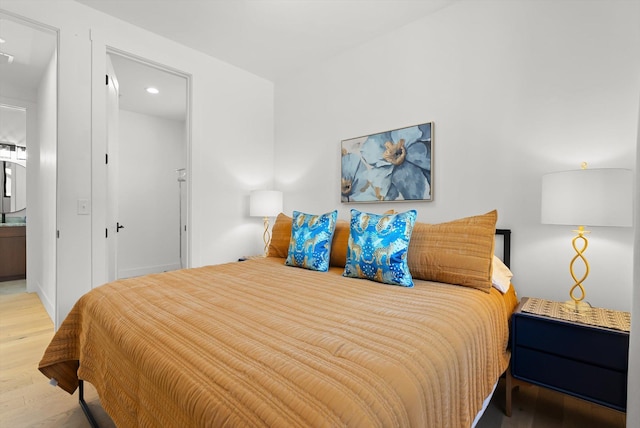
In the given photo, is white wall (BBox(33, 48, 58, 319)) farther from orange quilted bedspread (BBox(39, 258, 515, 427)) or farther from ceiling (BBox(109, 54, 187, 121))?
orange quilted bedspread (BBox(39, 258, 515, 427))

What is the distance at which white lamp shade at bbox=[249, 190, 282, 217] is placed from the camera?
3219 mm

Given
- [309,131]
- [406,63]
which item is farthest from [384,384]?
[309,131]

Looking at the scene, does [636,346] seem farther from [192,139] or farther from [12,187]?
[12,187]

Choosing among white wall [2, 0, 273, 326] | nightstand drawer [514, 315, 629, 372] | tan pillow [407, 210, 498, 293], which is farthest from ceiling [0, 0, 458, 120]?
nightstand drawer [514, 315, 629, 372]

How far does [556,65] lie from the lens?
194 cm

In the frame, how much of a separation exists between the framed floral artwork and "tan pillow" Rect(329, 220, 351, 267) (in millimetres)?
557

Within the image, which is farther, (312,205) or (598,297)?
(312,205)

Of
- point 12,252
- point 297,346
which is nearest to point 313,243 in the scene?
point 297,346

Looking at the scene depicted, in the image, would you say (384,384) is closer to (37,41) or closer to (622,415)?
(622,415)

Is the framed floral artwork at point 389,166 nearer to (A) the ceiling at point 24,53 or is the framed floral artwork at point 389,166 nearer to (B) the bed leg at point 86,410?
(B) the bed leg at point 86,410

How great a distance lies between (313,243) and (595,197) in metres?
1.59

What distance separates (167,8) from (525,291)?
3.29 metres

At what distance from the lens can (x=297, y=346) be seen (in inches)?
38.1

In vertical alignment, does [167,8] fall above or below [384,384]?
above
